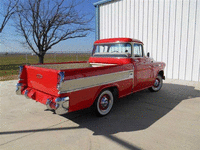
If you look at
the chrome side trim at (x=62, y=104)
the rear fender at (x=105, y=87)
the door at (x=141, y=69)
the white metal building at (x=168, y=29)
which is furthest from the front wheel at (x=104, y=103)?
the white metal building at (x=168, y=29)

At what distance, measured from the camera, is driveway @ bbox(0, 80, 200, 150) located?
8.64 feet

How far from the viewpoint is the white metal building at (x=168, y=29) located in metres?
7.91

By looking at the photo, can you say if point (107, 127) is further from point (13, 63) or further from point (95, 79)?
point (13, 63)

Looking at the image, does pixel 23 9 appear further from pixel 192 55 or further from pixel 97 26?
pixel 192 55

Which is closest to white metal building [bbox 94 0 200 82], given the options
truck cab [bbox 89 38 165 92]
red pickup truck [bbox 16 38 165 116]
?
red pickup truck [bbox 16 38 165 116]

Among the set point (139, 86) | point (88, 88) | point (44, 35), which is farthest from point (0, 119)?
point (44, 35)

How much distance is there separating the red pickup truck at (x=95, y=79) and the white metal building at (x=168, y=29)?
3.58 m

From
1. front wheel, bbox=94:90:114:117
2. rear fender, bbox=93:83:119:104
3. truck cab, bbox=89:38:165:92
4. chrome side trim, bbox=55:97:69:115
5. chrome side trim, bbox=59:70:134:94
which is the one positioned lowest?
front wheel, bbox=94:90:114:117

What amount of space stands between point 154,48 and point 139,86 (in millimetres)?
5418

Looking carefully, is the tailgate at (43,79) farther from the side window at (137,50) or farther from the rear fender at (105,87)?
the side window at (137,50)

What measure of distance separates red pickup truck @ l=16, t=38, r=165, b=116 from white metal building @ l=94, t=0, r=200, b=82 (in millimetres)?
3578

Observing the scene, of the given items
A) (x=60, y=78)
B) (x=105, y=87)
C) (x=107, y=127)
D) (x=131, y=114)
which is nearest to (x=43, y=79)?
(x=60, y=78)

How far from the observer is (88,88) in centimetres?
316

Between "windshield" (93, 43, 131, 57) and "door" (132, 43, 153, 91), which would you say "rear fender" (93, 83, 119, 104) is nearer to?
"door" (132, 43, 153, 91)
